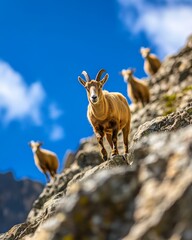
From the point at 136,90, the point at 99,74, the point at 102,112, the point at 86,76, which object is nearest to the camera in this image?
the point at 102,112

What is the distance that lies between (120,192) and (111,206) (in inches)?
9.7

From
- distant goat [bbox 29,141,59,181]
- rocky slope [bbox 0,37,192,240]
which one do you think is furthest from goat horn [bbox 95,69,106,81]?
distant goat [bbox 29,141,59,181]

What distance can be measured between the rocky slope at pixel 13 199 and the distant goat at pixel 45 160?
482ft

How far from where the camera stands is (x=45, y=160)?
1687 inches

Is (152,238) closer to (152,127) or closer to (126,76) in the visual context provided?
(152,127)

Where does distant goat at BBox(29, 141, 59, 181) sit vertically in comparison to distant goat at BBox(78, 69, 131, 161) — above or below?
above

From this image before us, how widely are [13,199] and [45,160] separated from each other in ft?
516

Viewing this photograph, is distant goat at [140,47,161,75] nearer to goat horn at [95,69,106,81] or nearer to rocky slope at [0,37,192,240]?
goat horn at [95,69,106,81]

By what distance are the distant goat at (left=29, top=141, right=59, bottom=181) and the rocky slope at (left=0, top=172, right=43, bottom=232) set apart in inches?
5790

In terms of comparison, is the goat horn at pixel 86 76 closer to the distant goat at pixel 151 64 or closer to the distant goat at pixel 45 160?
A: the distant goat at pixel 45 160

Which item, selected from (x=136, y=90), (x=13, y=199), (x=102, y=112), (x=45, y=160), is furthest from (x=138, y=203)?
(x=13, y=199)

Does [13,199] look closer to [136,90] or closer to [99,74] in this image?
[136,90]

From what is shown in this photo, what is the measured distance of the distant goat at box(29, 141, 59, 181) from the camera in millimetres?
42625

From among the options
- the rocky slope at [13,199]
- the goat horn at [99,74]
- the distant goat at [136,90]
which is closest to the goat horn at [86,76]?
the goat horn at [99,74]
